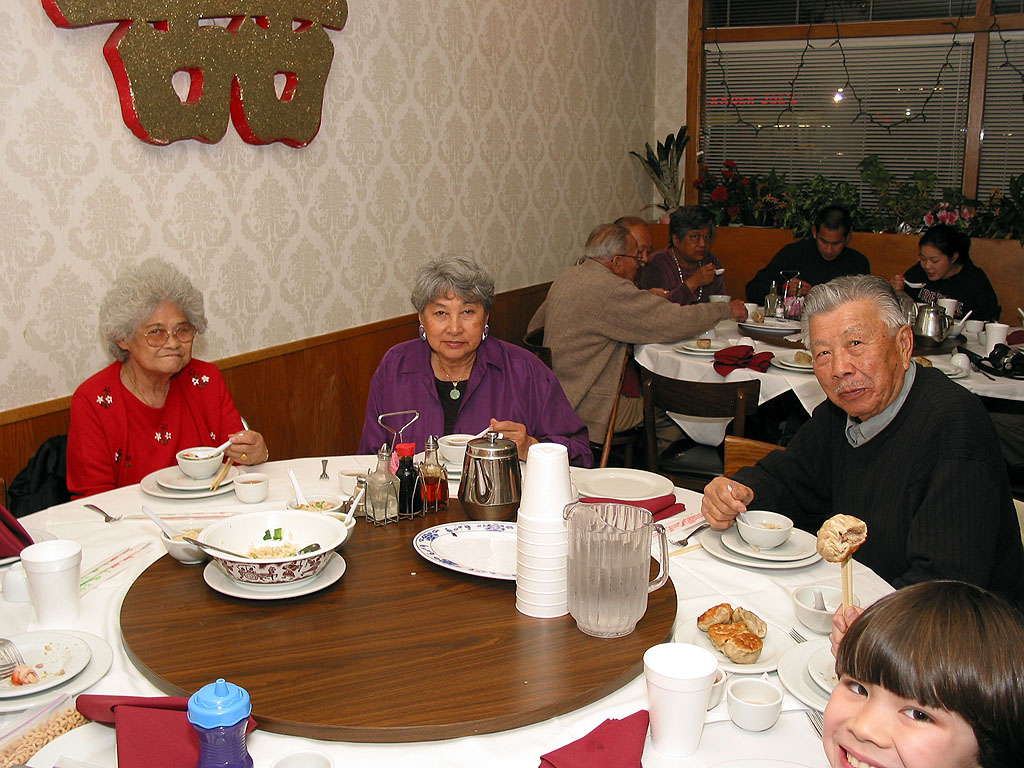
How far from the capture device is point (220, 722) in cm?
111

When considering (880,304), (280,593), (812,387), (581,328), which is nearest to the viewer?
(280,593)

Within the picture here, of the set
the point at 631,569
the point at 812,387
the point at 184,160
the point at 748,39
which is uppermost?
the point at 748,39

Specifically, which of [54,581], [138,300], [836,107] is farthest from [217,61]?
[836,107]

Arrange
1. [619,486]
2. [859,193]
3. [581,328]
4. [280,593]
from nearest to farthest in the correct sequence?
1. [280,593]
2. [619,486]
3. [581,328]
4. [859,193]

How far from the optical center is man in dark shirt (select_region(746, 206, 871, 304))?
19.3ft

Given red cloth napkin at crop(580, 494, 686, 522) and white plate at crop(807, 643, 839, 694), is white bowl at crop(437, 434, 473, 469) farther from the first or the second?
white plate at crop(807, 643, 839, 694)

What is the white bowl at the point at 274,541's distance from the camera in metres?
1.60

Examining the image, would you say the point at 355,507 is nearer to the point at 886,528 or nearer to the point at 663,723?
the point at 663,723

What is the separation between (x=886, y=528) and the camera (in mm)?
2035

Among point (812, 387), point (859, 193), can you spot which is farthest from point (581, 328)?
point (859, 193)

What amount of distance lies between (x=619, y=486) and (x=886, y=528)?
62 cm

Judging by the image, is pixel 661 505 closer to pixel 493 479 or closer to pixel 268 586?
pixel 493 479

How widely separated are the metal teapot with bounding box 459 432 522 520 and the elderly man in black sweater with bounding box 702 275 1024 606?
44 centimetres

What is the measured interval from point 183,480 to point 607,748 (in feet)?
4.92
